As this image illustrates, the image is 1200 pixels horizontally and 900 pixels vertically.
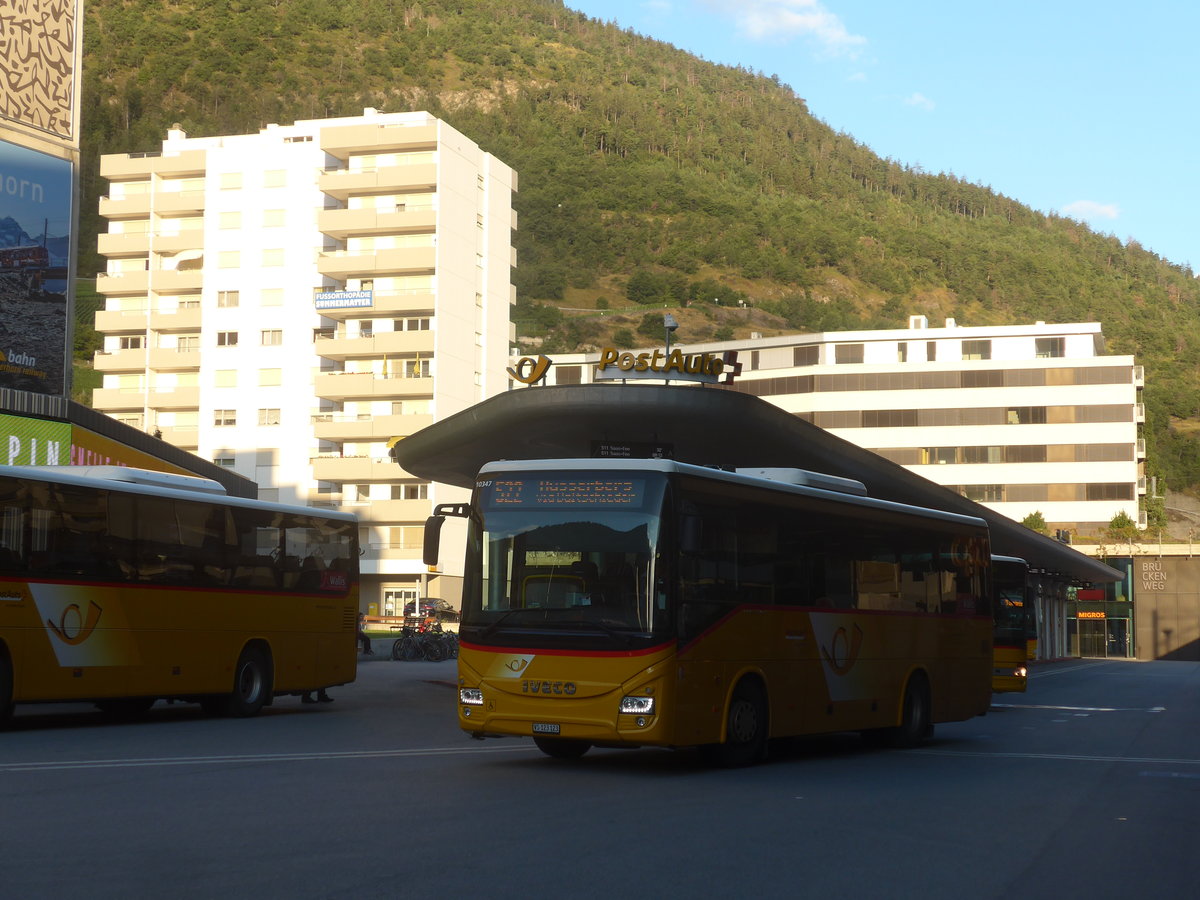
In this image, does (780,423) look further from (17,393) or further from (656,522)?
(17,393)

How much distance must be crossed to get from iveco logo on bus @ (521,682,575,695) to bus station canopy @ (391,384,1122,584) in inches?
418

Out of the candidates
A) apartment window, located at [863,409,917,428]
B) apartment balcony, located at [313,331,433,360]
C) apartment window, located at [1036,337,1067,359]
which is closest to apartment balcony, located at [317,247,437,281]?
apartment balcony, located at [313,331,433,360]

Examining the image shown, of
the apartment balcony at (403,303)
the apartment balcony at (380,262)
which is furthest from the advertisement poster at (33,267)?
the apartment balcony at (403,303)

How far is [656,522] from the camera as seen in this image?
44.9 ft

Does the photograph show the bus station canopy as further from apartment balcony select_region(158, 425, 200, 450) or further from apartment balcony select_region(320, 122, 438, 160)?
apartment balcony select_region(158, 425, 200, 450)

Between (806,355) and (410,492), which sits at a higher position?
(806,355)

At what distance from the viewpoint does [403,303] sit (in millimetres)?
84438

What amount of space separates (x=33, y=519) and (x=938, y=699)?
11.3 metres

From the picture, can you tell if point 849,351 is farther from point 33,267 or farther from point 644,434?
point 644,434

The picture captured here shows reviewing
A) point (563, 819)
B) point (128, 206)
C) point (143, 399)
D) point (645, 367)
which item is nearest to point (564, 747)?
point (563, 819)

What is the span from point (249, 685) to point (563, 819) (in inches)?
470

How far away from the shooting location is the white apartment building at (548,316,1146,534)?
97250 millimetres

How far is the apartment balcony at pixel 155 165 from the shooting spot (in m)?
90.1

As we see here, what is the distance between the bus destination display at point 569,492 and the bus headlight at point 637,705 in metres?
1.75
